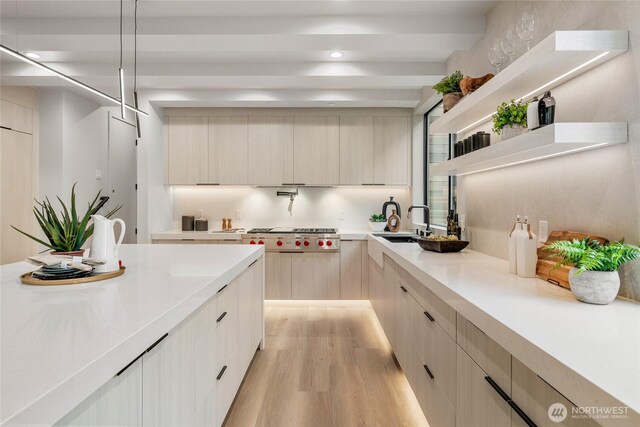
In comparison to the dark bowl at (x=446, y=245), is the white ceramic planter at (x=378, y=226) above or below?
above

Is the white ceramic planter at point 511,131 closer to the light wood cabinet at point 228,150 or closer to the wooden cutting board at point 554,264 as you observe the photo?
the wooden cutting board at point 554,264

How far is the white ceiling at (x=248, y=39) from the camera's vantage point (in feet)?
8.28

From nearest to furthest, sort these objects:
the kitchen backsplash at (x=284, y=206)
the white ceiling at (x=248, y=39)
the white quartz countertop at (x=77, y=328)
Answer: the white quartz countertop at (x=77, y=328)
the white ceiling at (x=248, y=39)
the kitchen backsplash at (x=284, y=206)

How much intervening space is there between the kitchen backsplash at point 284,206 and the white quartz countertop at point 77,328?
307 centimetres

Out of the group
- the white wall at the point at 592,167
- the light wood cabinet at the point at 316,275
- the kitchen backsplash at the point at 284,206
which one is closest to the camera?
the white wall at the point at 592,167

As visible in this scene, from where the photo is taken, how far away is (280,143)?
4.48 metres

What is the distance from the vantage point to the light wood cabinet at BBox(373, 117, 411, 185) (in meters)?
4.47

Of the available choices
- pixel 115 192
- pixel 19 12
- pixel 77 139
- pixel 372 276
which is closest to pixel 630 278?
pixel 372 276

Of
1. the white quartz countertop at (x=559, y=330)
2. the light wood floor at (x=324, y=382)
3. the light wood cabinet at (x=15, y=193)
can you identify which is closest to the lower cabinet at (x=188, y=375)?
the light wood floor at (x=324, y=382)

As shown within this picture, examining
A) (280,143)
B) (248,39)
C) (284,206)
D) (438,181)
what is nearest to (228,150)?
(280,143)

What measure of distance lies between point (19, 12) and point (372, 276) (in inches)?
154

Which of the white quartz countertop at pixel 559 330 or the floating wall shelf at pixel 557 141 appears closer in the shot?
the white quartz countertop at pixel 559 330

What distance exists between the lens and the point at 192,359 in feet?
4.43

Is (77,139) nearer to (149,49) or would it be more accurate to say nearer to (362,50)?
(149,49)
